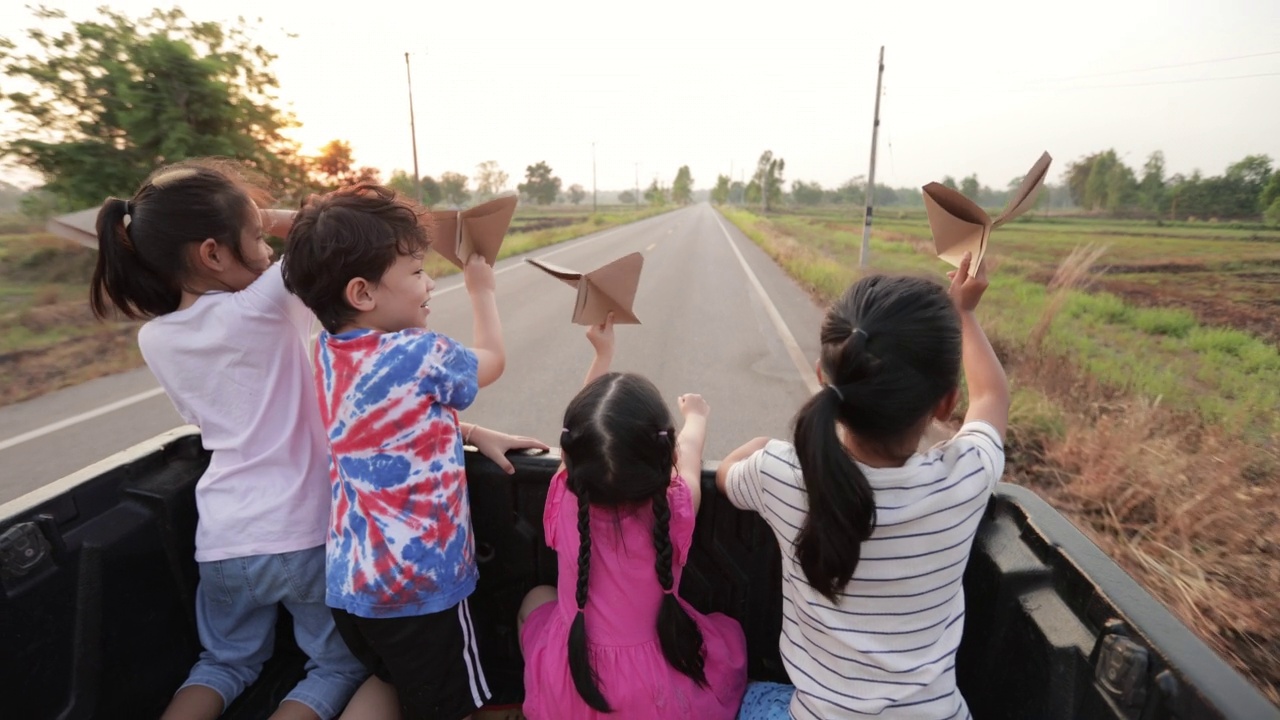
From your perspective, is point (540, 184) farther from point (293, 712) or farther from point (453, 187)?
point (293, 712)

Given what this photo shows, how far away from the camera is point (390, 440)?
1.49 meters

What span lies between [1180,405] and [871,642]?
16.8ft

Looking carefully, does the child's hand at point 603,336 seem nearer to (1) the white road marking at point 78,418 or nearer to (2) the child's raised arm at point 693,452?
(2) the child's raised arm at point 693,452

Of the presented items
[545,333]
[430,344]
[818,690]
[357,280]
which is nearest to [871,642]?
[818,690]

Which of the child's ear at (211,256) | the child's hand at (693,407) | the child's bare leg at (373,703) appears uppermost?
the child's ear at (211,256)

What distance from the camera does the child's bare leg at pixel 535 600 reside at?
5.74 ft

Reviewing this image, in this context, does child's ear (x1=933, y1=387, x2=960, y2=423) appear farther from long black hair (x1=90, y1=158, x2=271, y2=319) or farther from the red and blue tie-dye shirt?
long black hair (x1=90, y1=158, x2=271, y2=319)

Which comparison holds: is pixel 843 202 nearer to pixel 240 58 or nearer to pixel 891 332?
pixel 240 58

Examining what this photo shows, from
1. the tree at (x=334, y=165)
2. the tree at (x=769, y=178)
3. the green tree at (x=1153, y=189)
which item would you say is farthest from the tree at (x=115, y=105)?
the tree at (x=769, y=178)

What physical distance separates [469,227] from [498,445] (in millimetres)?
562

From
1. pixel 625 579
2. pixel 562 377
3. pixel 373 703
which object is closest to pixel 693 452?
pixel 625 579

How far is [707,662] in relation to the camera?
62.5 inches

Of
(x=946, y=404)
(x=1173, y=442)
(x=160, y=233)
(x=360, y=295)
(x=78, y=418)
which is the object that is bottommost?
(x=78, y=418)

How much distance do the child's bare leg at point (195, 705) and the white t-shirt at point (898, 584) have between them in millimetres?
1421
